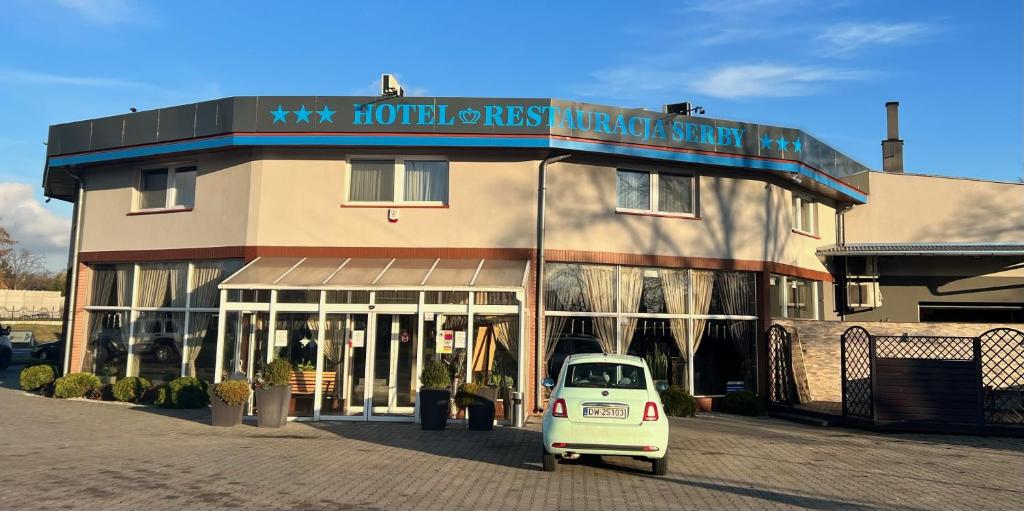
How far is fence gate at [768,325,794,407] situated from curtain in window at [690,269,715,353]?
1634 mm

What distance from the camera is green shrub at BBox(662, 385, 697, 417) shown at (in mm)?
16484

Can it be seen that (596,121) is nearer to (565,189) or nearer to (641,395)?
(565,189)

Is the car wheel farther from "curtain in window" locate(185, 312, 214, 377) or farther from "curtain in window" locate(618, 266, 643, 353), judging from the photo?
"curtain in window" locate(618, 266, 643, 353)

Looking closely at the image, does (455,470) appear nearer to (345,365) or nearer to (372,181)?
(345,365)

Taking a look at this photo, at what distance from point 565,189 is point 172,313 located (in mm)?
9398

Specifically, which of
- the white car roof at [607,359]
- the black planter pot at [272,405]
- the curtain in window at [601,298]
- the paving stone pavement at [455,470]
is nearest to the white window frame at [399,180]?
the curtain in window at [601,298]

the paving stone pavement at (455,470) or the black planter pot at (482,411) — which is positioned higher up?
the black planter pot at (482,411)

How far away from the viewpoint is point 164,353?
1789cm

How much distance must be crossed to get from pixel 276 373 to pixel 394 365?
2.37 m

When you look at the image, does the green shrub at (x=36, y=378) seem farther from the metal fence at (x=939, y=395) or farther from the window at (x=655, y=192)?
the metal fence at (x=939, y=395)

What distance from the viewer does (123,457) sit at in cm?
1083

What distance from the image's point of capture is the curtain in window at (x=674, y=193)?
17797 mm

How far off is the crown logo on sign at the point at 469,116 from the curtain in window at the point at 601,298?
395cm

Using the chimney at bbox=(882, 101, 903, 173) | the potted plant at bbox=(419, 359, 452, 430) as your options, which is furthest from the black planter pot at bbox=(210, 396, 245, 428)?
the chimney at bbox=(882, 101, 903, 173)
